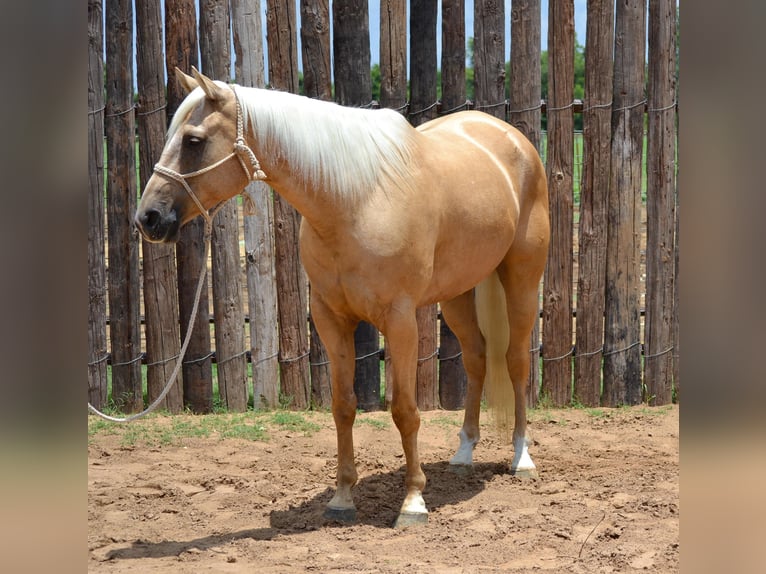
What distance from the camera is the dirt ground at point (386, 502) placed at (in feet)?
10.6

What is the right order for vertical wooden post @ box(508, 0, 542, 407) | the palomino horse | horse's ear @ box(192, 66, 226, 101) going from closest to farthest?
horse's ear @ box(192, 66, 226, 101) → the palomino horse → vertical wooden post @ box(508, 0, 542, 407)

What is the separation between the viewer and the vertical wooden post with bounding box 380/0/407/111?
17.7ft

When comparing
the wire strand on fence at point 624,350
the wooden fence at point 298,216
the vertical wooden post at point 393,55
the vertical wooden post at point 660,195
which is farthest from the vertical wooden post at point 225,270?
the vertical wooden post at point 660,195

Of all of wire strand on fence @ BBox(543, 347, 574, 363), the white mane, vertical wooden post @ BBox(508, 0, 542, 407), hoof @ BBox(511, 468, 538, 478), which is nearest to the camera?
the white mane

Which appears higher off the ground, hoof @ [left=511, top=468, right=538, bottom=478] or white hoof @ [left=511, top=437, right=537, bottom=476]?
white hoof @ [left=511, top=437, right=537, bottom=476]

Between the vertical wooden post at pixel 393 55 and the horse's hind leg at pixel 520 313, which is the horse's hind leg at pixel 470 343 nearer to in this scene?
the horse's hind leg at pixel 520 313

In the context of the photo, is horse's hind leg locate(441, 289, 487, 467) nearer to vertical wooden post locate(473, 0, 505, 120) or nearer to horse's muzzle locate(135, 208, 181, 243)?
→ vertical wooden post locate(473, 0, 505, 120)

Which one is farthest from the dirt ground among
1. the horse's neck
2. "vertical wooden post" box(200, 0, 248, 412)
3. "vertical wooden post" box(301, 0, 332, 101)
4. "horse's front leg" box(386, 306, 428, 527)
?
"vertical wooden post" box(301, 0, 332, 101)

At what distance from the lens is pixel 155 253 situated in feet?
17.6

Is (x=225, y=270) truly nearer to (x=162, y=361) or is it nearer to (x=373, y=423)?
(x=162, y=361)

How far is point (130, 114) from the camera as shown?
17.5 feet

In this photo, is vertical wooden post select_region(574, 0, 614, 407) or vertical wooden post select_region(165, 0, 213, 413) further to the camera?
vertical wooden post select_region(574, 0, 614, 407)

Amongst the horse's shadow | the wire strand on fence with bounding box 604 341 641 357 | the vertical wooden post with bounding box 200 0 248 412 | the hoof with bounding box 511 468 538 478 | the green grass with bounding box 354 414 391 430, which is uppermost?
the vertical wooden post with bounding box 200 0 248 412
